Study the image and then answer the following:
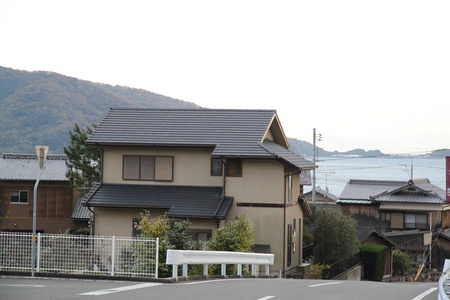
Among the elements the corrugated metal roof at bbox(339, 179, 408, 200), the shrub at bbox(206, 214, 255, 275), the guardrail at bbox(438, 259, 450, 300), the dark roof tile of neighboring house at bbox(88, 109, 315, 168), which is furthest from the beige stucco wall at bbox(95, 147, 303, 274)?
the corrugated metal roof at bbox(339, 179, 408, 200)

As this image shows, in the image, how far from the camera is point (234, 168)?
85.6 ft

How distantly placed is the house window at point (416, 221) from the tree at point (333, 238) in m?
22.9

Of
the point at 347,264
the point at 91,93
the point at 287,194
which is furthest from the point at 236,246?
the point at 91,93

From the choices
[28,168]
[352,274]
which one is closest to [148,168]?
[352,274]

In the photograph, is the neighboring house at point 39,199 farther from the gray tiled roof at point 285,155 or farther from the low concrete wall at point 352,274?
the low concrete wall at point 352,274

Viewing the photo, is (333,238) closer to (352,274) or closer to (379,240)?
(352,274)

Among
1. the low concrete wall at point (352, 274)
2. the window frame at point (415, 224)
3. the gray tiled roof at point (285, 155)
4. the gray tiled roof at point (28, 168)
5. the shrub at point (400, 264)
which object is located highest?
the gray tiled roof at point (285, 155)

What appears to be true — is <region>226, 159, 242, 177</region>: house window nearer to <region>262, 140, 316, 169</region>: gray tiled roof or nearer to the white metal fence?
<region>262, 140, 316, 169</region>: gray tiled roof

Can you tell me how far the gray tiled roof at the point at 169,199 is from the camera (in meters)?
25.0

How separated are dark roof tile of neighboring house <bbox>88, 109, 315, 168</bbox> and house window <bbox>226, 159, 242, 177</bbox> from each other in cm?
61

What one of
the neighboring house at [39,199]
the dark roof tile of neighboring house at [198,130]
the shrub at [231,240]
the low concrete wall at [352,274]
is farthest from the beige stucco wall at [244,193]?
the neighboring house at [39,199]

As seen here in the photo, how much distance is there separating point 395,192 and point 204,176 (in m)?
32.6

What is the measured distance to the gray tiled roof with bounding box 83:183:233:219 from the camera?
2503cm

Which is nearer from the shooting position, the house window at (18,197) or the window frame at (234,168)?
the window frame at (234,168)
